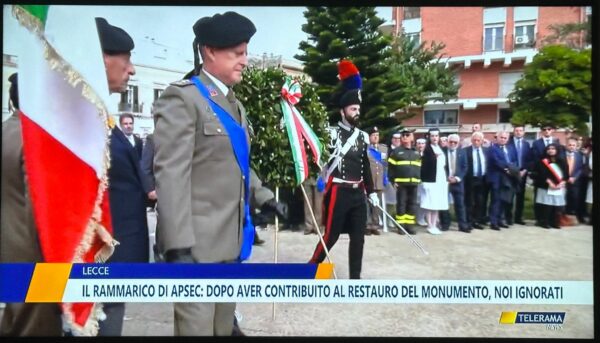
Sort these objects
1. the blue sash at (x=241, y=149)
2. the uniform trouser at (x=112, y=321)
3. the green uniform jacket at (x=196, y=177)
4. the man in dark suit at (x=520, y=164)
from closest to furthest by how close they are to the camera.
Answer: the green uniform jacket at (x=196, y=177), the blue sash at (x=241, y=149), the uniform trouser at (x=112, y=321), the man in dark suit at (x=520, y=164)

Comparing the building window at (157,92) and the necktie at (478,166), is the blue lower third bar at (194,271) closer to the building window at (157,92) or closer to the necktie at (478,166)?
the building window at (157,92)

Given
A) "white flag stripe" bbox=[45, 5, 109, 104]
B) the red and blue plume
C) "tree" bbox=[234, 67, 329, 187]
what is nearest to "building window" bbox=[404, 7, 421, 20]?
the red and blue plume

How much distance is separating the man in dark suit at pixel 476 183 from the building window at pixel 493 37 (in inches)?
20.3

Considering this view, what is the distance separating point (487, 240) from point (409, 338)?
27.4 inches

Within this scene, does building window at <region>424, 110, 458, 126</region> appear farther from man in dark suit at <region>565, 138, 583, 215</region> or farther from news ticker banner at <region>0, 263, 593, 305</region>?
news ticker banner at <region>0, 263, 593, 305</region>

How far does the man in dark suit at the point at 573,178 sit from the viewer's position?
9.05 feet

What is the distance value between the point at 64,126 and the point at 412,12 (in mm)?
1953

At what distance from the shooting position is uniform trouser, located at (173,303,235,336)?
107 inches

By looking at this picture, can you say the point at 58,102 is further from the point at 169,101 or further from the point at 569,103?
the point at 569,103

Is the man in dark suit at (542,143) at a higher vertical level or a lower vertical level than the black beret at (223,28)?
lower

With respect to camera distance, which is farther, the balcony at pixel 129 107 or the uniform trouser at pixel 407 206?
the uniform trouser at pixel 407 206

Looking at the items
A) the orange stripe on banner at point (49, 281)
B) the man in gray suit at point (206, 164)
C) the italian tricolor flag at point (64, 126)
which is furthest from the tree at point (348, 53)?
the orange stripe on banner at point (49, 281)

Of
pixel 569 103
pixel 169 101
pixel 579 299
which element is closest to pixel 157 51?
pixel 169 101

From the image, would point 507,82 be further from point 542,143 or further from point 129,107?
point 129,107
